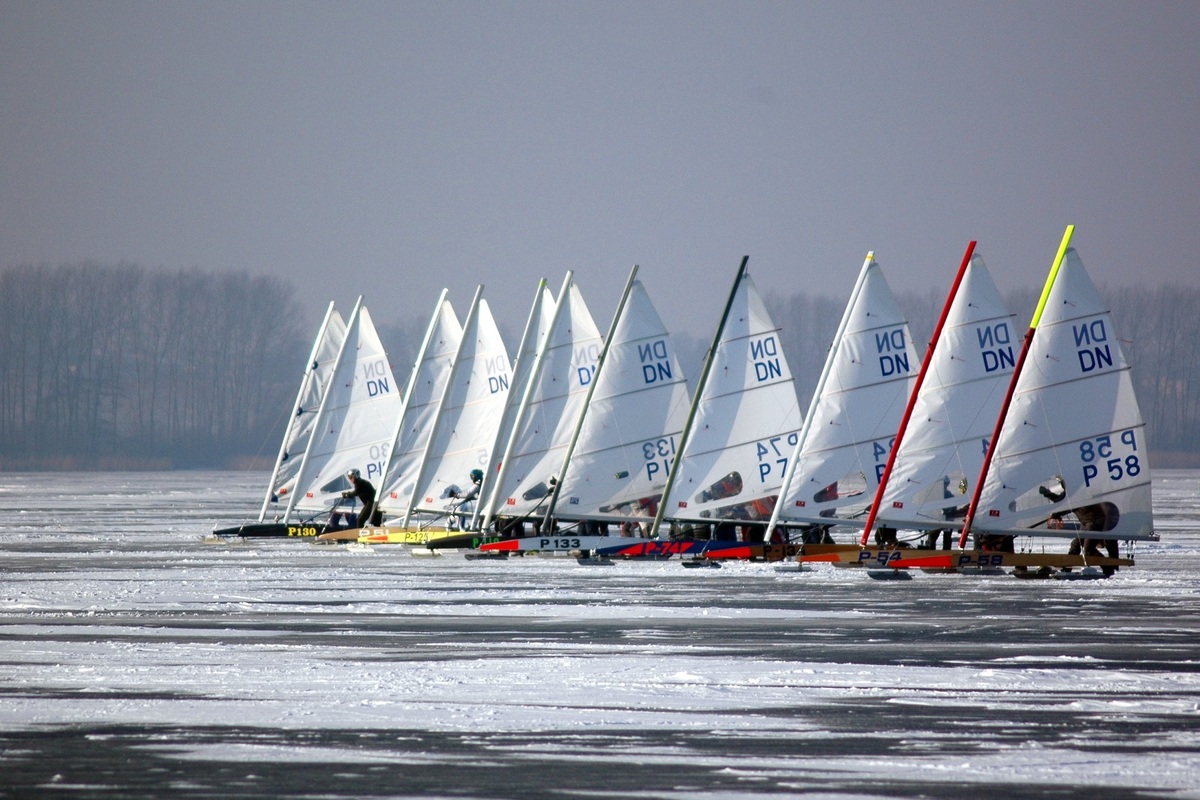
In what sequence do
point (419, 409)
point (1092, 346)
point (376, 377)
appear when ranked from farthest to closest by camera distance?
point (376, 377) < point (419, 409) < point (1092, 346)

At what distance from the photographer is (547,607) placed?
21984mm

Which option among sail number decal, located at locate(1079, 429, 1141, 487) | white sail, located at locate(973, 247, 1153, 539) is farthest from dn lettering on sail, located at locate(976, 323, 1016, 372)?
sail number decal, located at locate(1079, 429, 1141, 487)

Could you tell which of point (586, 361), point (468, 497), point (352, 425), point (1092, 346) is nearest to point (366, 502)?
point (352, 425)

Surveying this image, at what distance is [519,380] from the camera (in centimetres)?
3784

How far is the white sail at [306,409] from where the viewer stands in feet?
146

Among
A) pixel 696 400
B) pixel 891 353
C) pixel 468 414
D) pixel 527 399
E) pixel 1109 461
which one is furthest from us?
pixel 468 414

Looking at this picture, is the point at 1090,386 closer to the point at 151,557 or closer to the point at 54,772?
the point at 151,557

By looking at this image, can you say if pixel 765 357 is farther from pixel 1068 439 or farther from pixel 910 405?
pixel 1068 439

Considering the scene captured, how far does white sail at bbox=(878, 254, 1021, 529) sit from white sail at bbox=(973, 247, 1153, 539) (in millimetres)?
1183

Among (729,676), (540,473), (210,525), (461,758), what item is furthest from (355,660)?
(210,525)

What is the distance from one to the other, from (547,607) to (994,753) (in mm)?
11300

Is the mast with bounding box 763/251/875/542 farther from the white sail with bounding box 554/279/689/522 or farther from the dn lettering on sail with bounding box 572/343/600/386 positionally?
the dn lettering on sail with bounding box 572/343/600/386

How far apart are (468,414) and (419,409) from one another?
191 centimetres

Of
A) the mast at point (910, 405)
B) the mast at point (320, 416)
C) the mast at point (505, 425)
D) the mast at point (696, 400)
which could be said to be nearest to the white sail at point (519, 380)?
the mast at point (505, 425)
